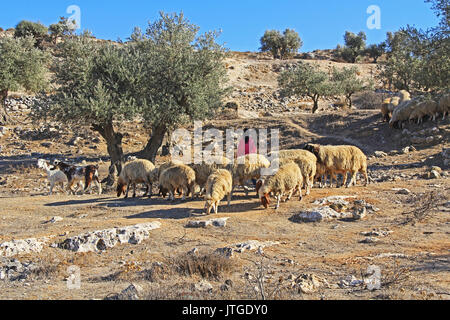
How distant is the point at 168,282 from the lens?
644 cm

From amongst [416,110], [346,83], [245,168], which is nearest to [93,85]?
[245,168]

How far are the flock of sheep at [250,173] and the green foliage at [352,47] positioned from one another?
54.4 meters

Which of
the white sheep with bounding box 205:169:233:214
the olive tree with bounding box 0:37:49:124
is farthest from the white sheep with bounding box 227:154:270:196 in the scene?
the olive tree with bounding box 0:37:49:124

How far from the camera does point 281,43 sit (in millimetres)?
68312

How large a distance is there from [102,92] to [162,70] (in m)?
3.14

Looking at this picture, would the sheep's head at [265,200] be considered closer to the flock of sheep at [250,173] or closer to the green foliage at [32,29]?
the flock of sheep at [250,173]

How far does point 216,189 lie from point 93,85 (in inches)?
361

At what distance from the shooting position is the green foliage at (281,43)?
223 feet

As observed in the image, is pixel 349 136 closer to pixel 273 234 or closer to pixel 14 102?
pixel 273 234

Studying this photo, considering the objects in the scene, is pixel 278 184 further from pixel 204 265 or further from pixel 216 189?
pixel 204 265

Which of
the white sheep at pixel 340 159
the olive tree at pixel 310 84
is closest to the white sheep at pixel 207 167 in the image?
the white sheep at pixel 340 159

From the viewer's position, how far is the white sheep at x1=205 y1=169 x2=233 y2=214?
10828 mm

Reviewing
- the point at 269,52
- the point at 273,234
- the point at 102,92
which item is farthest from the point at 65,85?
the point at 269,52

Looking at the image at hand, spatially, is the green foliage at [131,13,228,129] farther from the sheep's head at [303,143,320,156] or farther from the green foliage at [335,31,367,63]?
the green foliage at [335,31,367,63]
